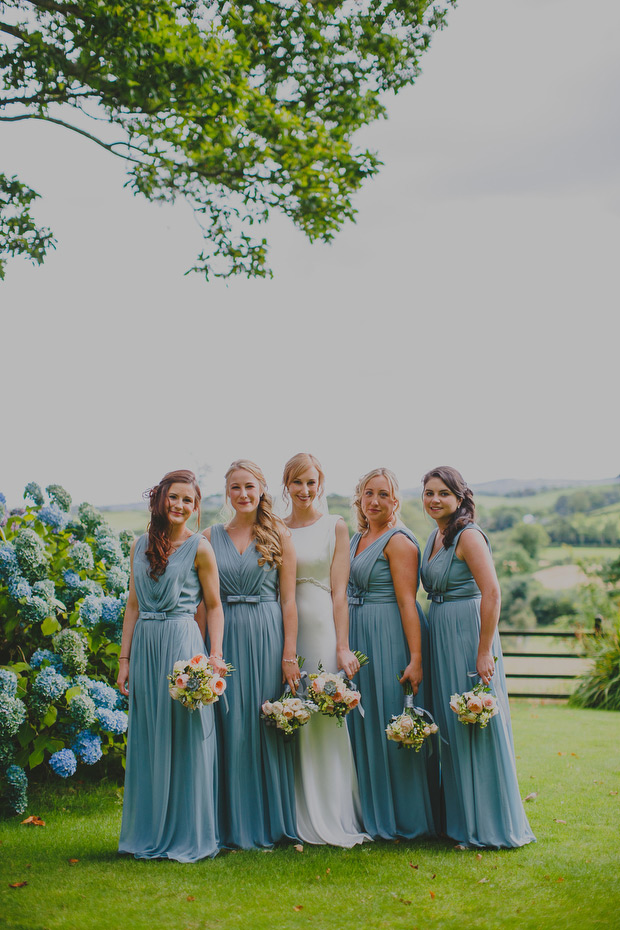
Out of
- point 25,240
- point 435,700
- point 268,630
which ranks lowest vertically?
point 435,700

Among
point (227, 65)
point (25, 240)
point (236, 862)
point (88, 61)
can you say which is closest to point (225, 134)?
point (227, 65)

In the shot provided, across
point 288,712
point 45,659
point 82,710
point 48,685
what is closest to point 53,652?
point 45,659

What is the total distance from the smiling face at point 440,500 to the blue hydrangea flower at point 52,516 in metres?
3.60

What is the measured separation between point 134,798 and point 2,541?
106 inches

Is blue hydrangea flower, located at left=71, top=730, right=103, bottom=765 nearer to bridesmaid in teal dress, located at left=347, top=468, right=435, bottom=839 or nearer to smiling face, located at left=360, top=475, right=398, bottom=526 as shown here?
bridesmaid in teal dress, located at left=347, top=468, right=435, bottom=839

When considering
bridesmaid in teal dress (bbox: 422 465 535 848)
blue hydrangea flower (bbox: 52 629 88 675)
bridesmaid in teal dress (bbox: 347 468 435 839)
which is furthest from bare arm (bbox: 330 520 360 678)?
blue hydrangea flower (bbox: 52 629 88 675)

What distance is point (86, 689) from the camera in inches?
259

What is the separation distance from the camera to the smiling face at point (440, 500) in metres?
5.54

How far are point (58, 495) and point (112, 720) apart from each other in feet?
7.11

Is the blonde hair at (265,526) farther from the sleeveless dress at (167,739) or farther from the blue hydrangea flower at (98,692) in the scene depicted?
the blue hydrangea flower at (98,692)

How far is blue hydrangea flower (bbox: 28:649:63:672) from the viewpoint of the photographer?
6.55 m

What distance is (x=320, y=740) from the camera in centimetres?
548

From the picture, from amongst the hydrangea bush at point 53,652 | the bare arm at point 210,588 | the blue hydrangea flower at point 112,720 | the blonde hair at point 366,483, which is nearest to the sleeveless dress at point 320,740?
the blonde hair at point 366,483

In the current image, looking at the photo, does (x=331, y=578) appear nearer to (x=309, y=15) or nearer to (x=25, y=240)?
(x=25, y=240)
